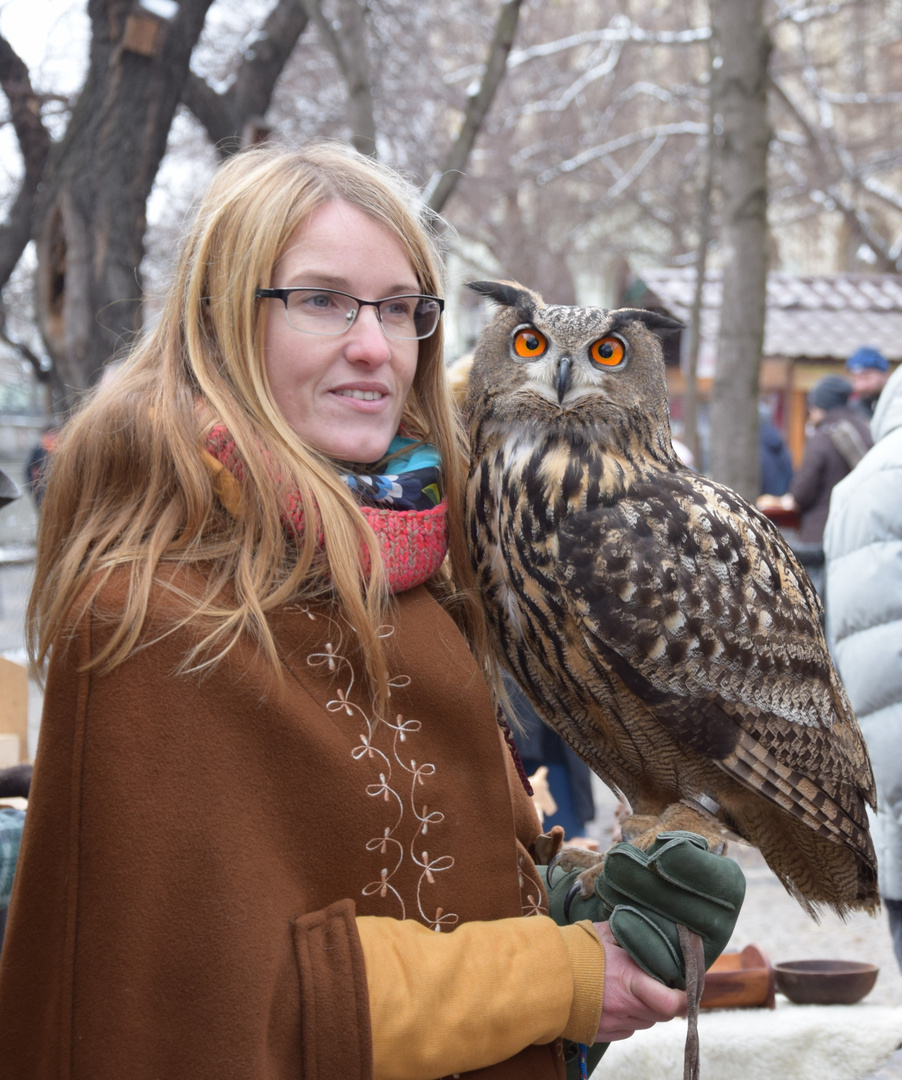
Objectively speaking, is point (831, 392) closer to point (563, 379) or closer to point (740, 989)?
point (740, 989)

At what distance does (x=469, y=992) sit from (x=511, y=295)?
3.81ft

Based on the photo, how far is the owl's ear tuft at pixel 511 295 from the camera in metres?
1.80

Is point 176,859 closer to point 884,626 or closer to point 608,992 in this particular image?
point 608,992

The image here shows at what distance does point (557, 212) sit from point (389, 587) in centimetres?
1915

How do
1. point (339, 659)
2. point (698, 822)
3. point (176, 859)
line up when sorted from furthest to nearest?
point (698, 822), point (339, 659), point (176, 859)

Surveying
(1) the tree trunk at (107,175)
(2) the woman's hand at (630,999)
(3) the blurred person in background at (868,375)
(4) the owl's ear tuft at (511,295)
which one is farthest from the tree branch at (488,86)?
(2) the woman's hand at (630,999)

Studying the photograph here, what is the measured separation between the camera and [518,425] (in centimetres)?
171

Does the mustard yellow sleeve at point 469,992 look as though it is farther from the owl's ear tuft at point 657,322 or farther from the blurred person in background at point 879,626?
the blurred person in background at point 879,626

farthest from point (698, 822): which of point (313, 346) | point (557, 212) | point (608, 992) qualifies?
point (557, 212)

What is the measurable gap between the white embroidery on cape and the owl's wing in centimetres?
37

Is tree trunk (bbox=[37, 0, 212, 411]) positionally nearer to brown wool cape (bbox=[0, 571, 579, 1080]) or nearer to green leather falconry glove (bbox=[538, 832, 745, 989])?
brown wool cape (bbox=[0, 571, 579, 1080])

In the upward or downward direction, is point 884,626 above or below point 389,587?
below

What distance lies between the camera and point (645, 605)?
1520 mm

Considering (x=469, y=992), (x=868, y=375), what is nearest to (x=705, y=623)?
(x=469, y=992)
